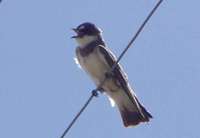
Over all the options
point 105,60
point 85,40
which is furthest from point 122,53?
point 85,40

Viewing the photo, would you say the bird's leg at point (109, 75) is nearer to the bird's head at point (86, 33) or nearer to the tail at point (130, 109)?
the tail at point (130, 109)

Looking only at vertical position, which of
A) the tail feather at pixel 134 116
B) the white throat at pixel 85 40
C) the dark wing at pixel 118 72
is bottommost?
the tail feather at pixel 134 116

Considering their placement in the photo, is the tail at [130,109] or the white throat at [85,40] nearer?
the tail at [130,109]

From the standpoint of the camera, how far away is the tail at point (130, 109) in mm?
7562

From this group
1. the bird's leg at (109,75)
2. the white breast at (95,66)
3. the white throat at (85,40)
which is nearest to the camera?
the bird's leg at (109,75)

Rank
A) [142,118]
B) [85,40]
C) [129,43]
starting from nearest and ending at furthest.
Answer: [129,43] < [142,118] < [85,40]

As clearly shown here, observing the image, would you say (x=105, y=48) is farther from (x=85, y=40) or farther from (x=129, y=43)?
(x=129, y=43)

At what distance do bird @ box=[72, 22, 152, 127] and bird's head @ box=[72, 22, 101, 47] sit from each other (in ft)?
0.26

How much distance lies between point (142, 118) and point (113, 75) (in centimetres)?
52

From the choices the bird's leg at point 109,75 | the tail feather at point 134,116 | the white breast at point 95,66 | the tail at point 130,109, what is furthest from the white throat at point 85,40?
the tail feather at point 134,116

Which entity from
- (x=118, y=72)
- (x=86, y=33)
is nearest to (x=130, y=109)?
(x=118, y=72)

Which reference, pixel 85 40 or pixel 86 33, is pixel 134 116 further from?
pixel 86 33

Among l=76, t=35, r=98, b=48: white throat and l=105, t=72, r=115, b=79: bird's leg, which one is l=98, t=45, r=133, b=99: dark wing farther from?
l=76, t=35, r=98, b=48: white throat

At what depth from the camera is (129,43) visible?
5.12 meters
